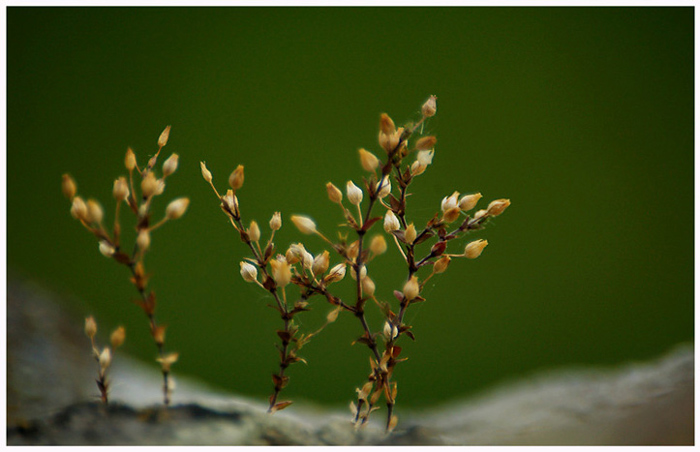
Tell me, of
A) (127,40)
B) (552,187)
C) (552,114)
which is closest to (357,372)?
(552,187)

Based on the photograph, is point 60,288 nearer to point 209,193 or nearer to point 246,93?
point 209,193

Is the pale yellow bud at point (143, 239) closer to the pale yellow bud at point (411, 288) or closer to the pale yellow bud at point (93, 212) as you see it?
the pale yellow bud at point (93, 212)

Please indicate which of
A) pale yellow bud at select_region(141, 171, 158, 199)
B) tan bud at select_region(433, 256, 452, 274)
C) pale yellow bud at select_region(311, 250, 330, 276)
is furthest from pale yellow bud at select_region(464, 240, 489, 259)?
pale yellow bud at select_region(141, 171, 158, 199)

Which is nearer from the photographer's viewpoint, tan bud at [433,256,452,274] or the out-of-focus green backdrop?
tan bud at [433,256,452,274]

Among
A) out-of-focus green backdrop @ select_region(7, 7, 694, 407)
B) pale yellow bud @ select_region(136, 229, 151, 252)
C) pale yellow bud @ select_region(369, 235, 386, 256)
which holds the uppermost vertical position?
out-of-focus green backdrop @ select_region(7, 7, 694, 407)

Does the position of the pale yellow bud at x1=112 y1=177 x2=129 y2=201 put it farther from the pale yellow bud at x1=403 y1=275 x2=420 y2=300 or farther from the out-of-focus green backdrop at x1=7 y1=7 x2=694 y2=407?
the out-of-focus green backdrop at x1=7 y1=7 x2=694 y2=407

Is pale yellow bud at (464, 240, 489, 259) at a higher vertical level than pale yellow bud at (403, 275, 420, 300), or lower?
higher
